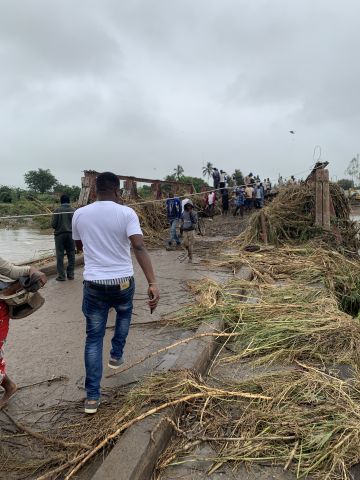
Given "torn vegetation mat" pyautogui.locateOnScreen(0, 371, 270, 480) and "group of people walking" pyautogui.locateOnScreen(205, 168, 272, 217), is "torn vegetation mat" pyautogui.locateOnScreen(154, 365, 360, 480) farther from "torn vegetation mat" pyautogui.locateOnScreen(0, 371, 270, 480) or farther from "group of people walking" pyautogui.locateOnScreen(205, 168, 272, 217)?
"group of people walking" pyautogui.locateOnScreen(205, 168, 272, 217)

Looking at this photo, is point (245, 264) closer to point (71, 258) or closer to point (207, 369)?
point (71, 258)

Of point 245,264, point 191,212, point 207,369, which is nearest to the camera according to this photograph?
point 207,369

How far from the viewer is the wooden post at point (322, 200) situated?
33.5 feet

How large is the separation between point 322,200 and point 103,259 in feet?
27.6

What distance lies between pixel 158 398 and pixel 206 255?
7296mm

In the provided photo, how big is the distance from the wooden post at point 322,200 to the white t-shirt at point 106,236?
8198mm

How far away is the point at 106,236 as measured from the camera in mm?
3086

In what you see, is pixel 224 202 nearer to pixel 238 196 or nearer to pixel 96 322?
pixel 238 196

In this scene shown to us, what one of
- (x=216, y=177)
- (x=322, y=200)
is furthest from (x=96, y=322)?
(x=216, y=177)

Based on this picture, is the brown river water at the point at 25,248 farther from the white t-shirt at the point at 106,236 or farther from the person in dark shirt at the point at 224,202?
the person in dark shirt at the point at 224,202

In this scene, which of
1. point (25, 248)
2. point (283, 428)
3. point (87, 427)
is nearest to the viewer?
point (283, 428)

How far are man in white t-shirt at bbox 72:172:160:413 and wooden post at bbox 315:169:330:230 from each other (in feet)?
26.5

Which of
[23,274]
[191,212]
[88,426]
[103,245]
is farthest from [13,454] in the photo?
[191,212]

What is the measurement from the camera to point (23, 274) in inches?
118
